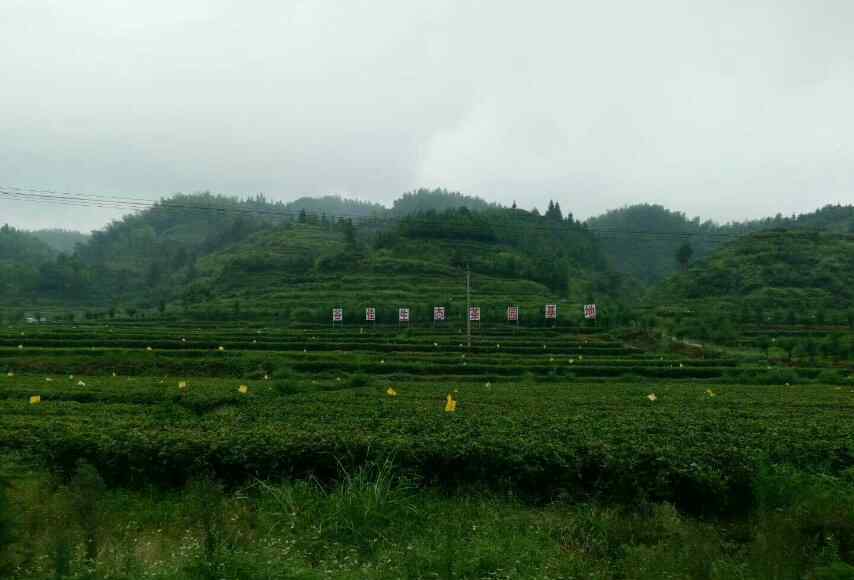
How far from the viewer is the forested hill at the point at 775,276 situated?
224 feet

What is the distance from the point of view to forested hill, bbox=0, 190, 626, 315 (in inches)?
2950

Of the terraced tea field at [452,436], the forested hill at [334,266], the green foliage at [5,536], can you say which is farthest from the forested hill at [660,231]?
the green foliage at [5,536]

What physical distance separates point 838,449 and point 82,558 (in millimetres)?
12540

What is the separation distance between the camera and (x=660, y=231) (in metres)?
131

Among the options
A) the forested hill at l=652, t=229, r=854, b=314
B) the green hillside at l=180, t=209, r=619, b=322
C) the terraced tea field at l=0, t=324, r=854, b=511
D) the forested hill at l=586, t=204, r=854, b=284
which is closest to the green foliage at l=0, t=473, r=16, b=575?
the terraced tea field at l=0, t=324, r=854, b=511

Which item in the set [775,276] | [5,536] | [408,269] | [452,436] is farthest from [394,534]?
[775,276]

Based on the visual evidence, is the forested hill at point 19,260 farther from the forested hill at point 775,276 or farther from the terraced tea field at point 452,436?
the forested hill at point 775,276

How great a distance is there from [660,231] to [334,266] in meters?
83.0

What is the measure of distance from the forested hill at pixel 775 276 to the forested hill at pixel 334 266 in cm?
1221

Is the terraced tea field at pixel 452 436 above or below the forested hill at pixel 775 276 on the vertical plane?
below

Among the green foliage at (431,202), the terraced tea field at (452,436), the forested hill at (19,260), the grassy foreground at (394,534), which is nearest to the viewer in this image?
the grassy foreground at (394,534)

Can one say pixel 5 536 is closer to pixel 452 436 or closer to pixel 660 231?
pixel 452 436

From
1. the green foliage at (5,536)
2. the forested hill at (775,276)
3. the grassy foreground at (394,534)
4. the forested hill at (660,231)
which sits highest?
the forested hill at (660,231)

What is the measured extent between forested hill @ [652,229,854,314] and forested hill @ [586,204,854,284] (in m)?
23.6
